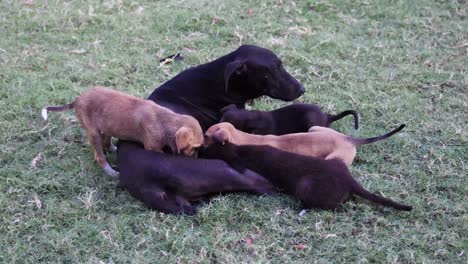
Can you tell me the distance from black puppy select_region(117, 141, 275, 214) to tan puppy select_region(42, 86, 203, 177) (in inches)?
6.6

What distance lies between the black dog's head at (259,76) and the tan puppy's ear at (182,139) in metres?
0.88

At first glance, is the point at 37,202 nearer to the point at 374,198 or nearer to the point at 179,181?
the point at 179,181

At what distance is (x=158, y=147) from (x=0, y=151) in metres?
1.60

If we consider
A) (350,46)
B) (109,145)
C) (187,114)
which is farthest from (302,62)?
(109,145)

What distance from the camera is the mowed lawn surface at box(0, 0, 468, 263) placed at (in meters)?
4.32

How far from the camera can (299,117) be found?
5.57 meters

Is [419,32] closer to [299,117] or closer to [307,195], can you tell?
[299,117]

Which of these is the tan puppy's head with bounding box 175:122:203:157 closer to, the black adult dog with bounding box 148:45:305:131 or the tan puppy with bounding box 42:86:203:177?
the tan puppy with bounding box 42:86:203:177

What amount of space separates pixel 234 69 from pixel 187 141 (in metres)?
0.99

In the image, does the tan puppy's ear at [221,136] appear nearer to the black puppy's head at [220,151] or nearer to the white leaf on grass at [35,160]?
the black puppy's head at [220,151]

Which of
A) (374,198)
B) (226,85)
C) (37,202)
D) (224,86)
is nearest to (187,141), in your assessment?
(226,85)

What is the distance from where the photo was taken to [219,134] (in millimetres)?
4957

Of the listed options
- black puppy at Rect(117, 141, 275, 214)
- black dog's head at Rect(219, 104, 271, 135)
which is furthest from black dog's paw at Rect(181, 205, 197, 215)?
black dog's head at Rect(219, 104, 271, 135)

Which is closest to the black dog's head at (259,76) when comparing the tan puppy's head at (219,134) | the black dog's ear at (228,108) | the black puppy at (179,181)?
the black dog's ear at (228,108)
